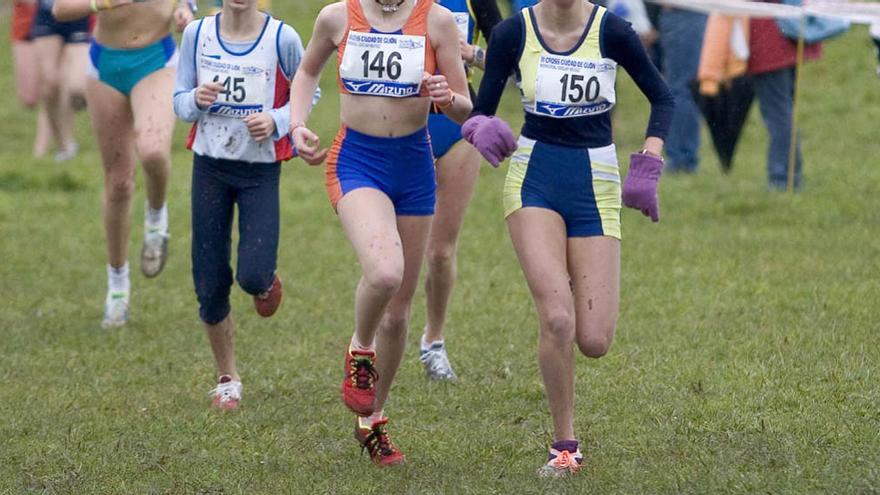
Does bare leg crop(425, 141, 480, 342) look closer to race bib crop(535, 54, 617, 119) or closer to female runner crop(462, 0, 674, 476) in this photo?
female runner crop(462, 0, 674, 476)

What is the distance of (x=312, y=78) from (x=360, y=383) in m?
1.33

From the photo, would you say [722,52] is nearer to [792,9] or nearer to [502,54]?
[792,9]

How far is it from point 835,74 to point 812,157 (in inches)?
168

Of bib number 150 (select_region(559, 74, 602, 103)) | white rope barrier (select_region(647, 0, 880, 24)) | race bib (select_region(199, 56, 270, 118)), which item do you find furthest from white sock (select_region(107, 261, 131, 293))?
white rope barrier (select_region(647, 0, 880, 24))

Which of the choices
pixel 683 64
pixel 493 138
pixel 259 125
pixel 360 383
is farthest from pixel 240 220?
pixel 683 64

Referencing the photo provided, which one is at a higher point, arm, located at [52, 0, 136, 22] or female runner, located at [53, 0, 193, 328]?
arm, located at [52, 0, 136, 22]

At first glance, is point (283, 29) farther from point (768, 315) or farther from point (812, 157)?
point (812, 157)

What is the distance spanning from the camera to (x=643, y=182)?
6137 millimetres

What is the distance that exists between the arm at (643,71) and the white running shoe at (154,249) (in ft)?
14.5

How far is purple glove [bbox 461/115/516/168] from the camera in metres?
6.03

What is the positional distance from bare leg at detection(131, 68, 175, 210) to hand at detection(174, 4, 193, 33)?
0.54 meters

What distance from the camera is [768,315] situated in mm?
9211

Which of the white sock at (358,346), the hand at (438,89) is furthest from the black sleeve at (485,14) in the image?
the white sock at (358,346)

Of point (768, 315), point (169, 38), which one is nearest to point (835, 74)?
point (768, 315)
